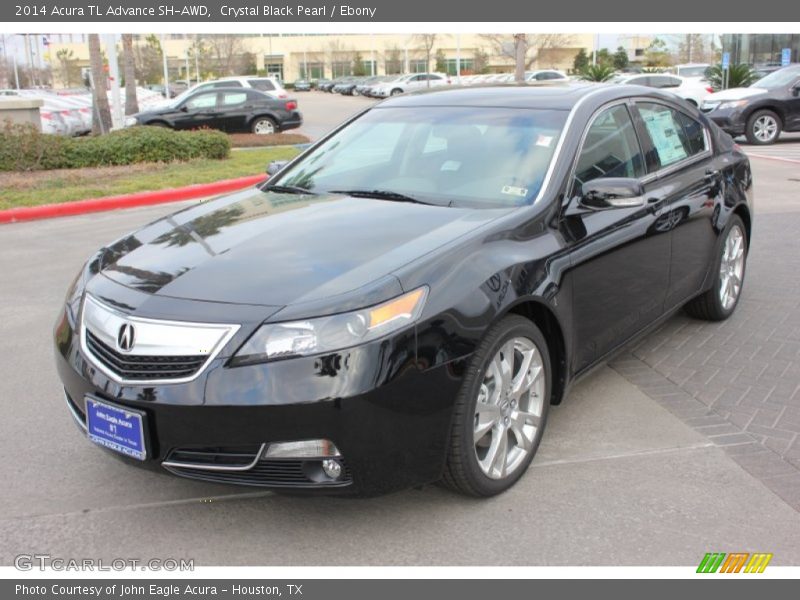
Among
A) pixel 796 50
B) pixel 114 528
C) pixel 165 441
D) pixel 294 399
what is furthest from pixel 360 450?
pixel 796 50

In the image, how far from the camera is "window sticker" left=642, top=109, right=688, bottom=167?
4867 mm

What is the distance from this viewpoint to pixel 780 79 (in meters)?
18.5

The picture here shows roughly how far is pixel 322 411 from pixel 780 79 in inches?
732

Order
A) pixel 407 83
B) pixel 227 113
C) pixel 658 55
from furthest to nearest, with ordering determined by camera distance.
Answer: pixel 658 55
pixel 407 83
pixel 227 113

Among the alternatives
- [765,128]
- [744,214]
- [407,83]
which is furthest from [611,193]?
[407,83]

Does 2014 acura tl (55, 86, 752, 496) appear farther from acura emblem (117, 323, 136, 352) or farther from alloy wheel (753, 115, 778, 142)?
alloy wheel (753, 115, 778, 142)

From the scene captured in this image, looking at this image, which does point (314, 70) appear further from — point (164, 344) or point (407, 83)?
point (164, 344)

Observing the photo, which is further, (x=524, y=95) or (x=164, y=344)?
(x=524, y=95)

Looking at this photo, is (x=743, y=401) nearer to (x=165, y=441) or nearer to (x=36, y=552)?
(x=165, y=441)

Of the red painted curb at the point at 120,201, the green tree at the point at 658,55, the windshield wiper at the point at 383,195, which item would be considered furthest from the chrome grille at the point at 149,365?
the green tree at the point at 658,55

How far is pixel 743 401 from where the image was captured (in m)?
4.44

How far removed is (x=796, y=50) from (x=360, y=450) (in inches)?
2042

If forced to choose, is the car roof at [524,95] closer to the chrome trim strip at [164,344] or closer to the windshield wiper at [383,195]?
the windshield wiper at [383,195]

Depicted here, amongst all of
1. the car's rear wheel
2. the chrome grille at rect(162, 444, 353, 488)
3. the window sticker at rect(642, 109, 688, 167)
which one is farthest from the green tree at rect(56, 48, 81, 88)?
the chrome grille at rect(162, 444, 353, 488)
